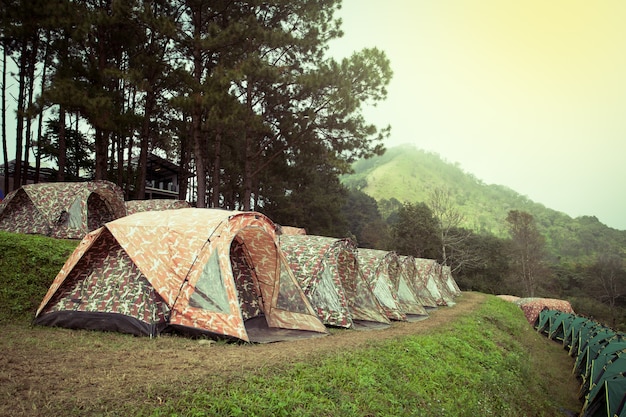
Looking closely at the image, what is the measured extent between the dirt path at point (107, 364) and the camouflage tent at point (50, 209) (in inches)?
296

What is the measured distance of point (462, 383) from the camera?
7078 millimetres

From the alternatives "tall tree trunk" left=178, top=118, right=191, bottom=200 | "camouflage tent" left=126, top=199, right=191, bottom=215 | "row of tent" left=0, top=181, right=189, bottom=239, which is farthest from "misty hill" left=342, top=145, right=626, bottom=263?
"row of tent" left=0, top=181, right=189, bottom=239

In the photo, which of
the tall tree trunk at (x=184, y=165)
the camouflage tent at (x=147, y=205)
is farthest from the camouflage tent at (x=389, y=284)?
the tall tree trunk at (x=184, y=165)

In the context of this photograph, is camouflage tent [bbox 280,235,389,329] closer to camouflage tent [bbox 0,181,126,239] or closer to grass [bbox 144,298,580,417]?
grass [bbox 144,298,580,417]

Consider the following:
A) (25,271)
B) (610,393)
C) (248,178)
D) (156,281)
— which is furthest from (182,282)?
(248,178)

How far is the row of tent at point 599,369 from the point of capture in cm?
682

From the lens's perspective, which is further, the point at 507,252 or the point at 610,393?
the point at 507,252

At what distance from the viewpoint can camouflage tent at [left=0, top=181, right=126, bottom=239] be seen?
12281mm

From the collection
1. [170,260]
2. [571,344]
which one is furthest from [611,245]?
[170,260]

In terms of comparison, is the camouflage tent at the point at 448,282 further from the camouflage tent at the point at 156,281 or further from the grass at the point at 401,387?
the camouflage tent at the point at 156,281

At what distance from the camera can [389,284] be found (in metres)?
12.6

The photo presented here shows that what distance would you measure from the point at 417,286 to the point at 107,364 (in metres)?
15.9

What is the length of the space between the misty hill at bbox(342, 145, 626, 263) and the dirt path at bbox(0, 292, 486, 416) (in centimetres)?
4188

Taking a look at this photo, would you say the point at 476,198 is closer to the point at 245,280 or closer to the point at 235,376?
the point at 245,280
